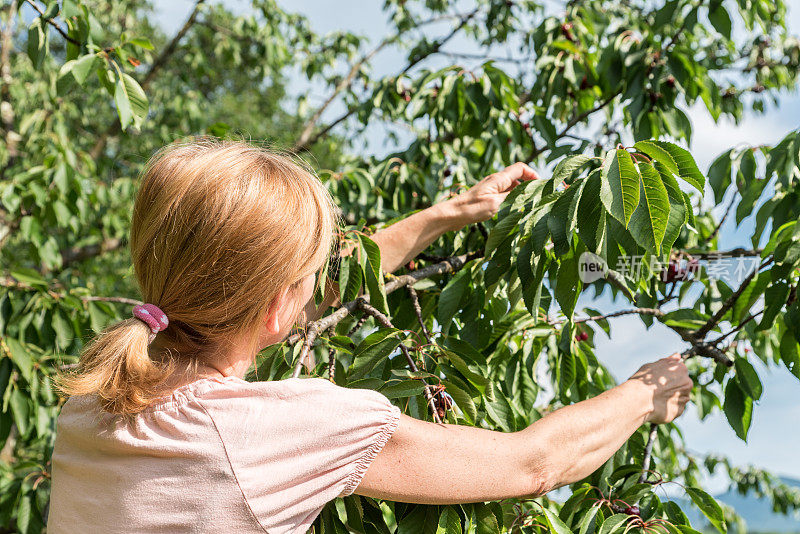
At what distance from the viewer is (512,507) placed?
136cm

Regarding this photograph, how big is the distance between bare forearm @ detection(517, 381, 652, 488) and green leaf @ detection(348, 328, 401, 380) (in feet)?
1.14

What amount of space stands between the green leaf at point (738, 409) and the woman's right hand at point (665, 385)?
360 millimetres

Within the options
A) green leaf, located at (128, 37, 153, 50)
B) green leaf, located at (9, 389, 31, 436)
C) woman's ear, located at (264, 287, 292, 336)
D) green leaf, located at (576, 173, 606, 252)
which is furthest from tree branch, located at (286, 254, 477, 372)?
green leaf, located at (9, 389, 31, 436)

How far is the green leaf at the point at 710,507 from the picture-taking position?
142 cm

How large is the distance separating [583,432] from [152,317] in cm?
70

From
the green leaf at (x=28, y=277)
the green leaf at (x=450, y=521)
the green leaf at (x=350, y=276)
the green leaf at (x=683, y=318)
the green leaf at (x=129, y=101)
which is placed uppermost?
the green leaf at (x=129, y=101)

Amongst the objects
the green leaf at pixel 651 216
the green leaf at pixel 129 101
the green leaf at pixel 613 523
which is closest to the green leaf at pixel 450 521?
the green leaf at pixel 613 523

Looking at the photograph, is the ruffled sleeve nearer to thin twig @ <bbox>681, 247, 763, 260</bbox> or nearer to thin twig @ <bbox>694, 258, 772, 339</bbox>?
thin twig @ <bbox>694, 258, 772, 339</bbox>

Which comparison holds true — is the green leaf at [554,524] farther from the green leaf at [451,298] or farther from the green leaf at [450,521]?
the green leaf at [451,298]

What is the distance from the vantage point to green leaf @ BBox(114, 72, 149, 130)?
2.01 m

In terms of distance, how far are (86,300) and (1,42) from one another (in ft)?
10.8

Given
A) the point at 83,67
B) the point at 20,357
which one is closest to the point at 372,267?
the point at 83,67

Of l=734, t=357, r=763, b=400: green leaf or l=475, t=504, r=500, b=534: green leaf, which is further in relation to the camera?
l=734, t=357, r=763, b=400: green leaf

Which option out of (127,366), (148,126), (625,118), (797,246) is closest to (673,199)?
(797,246)
